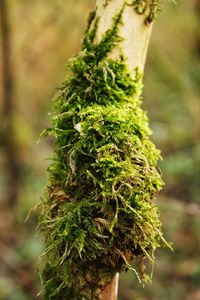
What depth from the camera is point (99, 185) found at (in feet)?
3.39

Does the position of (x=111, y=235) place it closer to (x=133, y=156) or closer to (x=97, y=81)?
(x=133, y=156)

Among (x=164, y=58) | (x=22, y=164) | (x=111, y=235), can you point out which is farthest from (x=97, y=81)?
(x=22, y=164)

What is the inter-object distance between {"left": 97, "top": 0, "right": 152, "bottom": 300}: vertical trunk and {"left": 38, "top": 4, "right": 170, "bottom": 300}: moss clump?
31mm

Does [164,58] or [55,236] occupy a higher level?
[164,58]

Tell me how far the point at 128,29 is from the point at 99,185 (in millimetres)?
747

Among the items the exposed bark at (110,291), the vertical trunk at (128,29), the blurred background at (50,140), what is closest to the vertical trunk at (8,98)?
the blurred background at (50,140)

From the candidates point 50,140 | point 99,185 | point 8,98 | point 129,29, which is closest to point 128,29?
point 129,29

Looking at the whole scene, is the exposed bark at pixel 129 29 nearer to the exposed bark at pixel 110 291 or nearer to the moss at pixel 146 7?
the moss at pixel 146 7

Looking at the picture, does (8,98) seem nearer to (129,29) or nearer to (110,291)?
(129,29)

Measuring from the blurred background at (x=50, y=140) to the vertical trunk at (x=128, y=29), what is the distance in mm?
2362

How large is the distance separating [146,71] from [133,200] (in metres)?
7.43

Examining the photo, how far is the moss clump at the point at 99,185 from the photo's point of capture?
3.31 ft

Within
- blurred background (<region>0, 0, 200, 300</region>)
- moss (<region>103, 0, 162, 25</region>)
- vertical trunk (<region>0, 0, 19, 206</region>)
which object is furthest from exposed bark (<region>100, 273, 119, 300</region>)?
vertical trunk (<region>0, 0, 19, 206</region>)

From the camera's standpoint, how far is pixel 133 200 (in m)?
1.03
